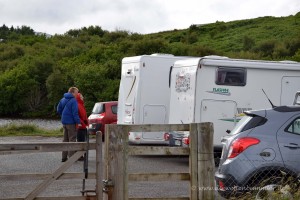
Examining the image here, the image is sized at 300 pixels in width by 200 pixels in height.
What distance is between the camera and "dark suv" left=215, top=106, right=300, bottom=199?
9242 millimetres

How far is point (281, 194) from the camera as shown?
26.5 ft

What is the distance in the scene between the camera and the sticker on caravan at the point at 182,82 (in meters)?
15.7

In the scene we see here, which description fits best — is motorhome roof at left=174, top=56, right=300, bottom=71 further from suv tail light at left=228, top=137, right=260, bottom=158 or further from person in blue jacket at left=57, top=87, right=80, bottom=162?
suv tail light at left=228, top=137, right=260, bottom=158

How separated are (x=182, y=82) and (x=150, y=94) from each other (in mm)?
1869

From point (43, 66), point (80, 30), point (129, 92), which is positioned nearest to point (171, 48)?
point (43, 66)

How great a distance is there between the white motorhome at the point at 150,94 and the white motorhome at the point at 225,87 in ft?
4.55

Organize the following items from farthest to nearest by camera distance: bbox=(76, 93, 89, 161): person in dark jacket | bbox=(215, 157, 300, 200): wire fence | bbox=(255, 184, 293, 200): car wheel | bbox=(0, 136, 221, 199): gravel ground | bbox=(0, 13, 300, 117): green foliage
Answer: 1. bbox=(0, 13, 300, 117): green foliage
2. bbox=(76, 93, 89, 161): person in dark jacket
3. bbox=(0, 136, 221, 199): gravel ground
4. bbox=(215, 157, 300, 200): wire fence
5. bbox=(255, 184, 293, 200): car wheel

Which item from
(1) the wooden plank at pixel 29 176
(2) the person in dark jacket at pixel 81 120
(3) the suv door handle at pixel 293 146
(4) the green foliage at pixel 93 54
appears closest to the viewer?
(1) the wooden plank at pixel 29 176

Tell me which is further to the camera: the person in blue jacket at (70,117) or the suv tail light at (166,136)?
the suv tail light at (166,136)

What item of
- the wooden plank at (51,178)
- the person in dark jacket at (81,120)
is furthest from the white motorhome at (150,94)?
the wooden plank at (51,178)

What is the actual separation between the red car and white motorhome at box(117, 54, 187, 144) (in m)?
4.30

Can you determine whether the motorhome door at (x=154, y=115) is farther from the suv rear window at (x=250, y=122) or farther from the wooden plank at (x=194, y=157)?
the wooden plank at (x=194, y=157)

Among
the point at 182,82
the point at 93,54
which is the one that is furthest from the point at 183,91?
the point at 93,54

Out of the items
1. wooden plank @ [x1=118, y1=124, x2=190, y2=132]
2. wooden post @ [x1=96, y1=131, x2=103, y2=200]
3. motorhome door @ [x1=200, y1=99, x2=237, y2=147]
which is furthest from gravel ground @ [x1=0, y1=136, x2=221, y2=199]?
wooden plank @ [x1=118, y1=124, x2=190, y2=132]
